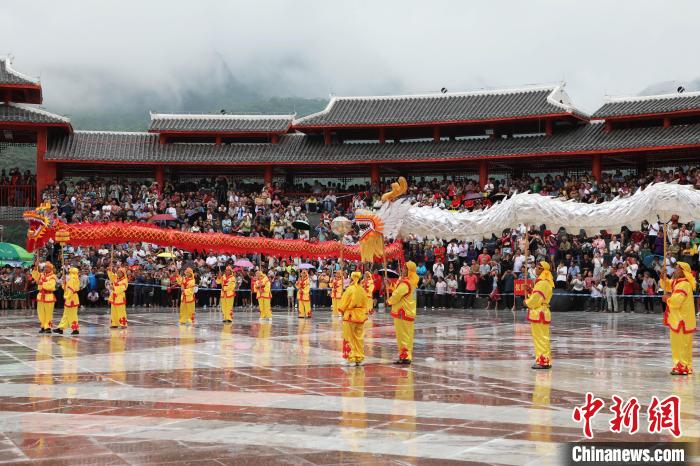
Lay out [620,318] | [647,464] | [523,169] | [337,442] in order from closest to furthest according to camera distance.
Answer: [647,464], [337,442], [620,318], [523,169]

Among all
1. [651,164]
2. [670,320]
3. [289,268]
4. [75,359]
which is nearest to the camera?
[670,320]

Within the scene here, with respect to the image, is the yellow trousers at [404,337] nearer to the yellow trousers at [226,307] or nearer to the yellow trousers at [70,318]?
the yellow trousers at [70,318]

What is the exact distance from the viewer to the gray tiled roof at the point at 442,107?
123ft

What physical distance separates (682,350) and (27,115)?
31483mm

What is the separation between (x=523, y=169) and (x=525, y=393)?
30.1 metres

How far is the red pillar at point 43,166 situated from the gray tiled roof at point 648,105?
24469 millimetres

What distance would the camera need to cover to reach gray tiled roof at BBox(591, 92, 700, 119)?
111ft

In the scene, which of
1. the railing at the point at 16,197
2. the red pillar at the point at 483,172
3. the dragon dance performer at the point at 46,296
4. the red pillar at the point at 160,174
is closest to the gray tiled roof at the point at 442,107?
the red pillar at the point at 483,172

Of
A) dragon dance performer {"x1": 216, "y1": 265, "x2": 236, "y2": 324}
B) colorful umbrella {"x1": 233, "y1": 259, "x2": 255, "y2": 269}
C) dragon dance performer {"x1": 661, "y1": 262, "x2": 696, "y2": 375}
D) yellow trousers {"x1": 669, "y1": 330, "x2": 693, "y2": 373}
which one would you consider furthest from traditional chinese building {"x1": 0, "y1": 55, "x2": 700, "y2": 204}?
yellow trousers {"x1": 669, "y1": 330, "x2": 693, "y2": 373}

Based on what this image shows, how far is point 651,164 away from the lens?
35594mm

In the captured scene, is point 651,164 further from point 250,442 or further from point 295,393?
point 250,442

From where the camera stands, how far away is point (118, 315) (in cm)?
1909

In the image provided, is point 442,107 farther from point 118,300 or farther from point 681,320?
point 681,320

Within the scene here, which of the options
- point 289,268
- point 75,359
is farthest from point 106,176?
point 75,359
